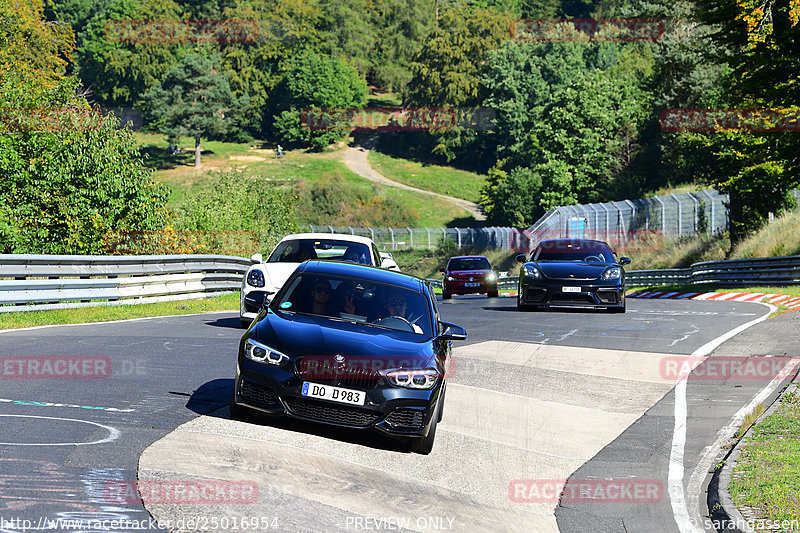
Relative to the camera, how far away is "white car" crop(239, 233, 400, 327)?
15.3 metres

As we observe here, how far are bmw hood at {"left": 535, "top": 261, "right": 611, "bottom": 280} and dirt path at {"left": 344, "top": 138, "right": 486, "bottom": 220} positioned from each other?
8209 centimetres

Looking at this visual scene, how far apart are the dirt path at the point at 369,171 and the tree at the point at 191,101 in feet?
57.2

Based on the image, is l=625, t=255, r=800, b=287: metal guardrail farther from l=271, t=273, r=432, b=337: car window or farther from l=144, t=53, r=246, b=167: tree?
l=144, t=53, r=246, b=167: tree

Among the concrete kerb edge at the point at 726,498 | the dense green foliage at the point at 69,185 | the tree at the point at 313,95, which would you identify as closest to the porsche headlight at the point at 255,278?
the concrete kerb edge at the point at 726,498

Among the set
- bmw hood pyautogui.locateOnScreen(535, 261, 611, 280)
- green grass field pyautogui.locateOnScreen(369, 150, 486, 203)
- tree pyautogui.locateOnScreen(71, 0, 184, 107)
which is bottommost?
green grass field pyautogui.locateOnScreen(369, 150, 486, 203)

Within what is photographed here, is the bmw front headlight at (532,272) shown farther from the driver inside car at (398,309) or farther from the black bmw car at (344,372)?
the black bmw car at (344,372)

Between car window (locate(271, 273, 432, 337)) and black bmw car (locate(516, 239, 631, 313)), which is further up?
car window (locate(271, 273, 432, 337))

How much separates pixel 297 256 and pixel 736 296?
1608 cm

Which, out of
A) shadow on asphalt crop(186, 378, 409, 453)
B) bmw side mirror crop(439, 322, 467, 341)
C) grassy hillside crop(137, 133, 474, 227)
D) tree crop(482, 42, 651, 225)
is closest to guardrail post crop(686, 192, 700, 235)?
tree crop(482, 42, 651, 225)

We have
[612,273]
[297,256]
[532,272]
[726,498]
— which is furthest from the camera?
[532,272]

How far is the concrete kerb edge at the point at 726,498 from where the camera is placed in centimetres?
612

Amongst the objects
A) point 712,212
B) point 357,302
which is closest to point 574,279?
point 357,302

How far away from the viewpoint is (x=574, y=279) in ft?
64.6

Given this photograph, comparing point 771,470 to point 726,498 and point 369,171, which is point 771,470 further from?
point 369,171
